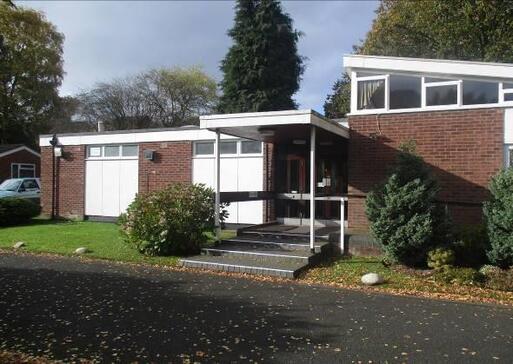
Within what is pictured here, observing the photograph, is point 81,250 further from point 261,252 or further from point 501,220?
point 501,220

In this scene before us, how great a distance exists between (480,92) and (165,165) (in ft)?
32.8

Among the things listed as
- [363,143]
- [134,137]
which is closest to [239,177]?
[134,137]

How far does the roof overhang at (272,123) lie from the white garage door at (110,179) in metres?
6.20

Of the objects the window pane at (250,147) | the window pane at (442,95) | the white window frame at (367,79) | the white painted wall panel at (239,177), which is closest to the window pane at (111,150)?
the white painted wall panel at (239,177)

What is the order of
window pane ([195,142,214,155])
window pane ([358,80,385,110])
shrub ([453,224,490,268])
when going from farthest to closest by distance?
window pane ([195,142,214,155]) < window pane ([358,80,385,110]) < shrub ([453,224,490,268])

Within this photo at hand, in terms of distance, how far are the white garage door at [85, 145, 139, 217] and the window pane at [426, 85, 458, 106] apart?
10.2m

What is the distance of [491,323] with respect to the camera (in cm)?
643

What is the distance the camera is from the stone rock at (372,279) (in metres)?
8.80

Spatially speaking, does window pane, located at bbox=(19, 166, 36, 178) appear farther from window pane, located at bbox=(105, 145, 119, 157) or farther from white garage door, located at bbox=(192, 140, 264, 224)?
white garage door, located at bbox=(192, 140, 264, 224)

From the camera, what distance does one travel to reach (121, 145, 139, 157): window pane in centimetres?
1783

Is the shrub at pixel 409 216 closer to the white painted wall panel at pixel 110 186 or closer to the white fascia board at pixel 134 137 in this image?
the white fascia board at pixel 134 137

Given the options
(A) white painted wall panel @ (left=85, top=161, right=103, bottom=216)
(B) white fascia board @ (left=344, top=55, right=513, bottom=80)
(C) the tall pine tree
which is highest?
(C) the tall pine tree

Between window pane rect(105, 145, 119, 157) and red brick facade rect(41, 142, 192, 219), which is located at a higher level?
window pane rect(105, 145, 119, 157)

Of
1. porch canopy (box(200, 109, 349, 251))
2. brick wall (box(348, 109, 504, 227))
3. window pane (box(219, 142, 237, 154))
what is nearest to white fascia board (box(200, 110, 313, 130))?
porch canopy (box(200, 109, 349, 251))
